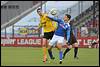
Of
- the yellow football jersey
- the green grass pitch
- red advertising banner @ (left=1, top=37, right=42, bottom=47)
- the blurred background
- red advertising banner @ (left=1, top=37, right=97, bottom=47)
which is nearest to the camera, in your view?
the green grass pitch

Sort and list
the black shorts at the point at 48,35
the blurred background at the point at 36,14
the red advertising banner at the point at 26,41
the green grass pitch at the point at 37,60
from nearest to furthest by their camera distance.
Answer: the green grass pitch at the point at 37,60
the black shorts at the point at 48,35
the red advertising banner at the point at 26,41
the blurred background at the point at 36,14

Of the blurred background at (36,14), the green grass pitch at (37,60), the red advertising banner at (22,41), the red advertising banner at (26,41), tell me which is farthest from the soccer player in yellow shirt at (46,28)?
the blurred background at (36,14)

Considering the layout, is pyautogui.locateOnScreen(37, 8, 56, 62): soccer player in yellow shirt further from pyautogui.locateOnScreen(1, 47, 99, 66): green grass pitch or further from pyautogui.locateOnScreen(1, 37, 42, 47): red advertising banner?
pyautogui.locateOnScreen(1, 37, 42, 47): red advertising banner

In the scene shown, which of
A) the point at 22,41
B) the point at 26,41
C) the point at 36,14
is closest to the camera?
the point at 26,41

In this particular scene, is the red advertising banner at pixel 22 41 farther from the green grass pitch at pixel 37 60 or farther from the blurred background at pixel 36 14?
the green grass pitch at pixel 37 60

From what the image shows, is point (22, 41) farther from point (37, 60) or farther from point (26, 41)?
point (37, 60)

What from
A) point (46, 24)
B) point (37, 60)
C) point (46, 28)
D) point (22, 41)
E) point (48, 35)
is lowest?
point (37, 60)

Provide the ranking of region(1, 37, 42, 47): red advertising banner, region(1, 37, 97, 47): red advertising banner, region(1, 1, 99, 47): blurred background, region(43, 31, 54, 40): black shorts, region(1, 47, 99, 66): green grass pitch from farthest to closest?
region(1, 1, 99, 47): blurred background → region(1, 37, 42, 47): red advertising banner → region(1, 37, 97, 47): red advertising banner → region(43, 31, 54, 40): black shorts → region(1, 47, 99, 66): green grass pitch

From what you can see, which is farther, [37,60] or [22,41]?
[22,41]

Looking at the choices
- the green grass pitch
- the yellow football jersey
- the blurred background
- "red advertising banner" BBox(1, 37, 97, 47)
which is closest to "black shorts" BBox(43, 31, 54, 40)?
the yellow football jersey

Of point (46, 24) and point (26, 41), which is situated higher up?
point (46, 24)

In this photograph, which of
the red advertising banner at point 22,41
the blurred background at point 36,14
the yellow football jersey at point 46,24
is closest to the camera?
the yellow football jersey at point 46,24

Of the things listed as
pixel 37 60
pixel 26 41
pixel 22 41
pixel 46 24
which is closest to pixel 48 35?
pixel 46 24

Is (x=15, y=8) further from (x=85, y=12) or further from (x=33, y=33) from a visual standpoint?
(x=33, y=33)
